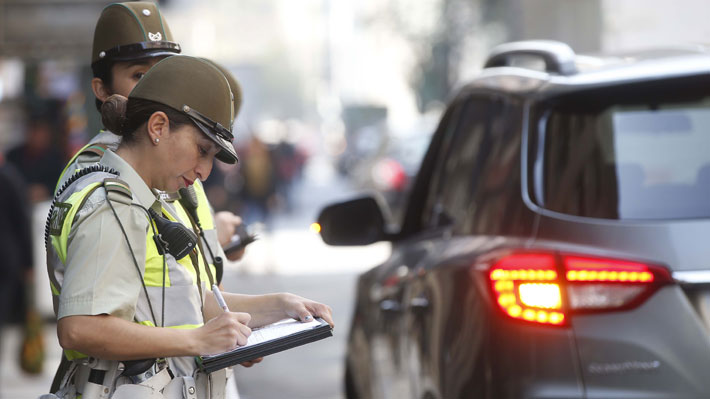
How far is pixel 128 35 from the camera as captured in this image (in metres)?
2.91

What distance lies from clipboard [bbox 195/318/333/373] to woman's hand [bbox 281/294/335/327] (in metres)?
0.02

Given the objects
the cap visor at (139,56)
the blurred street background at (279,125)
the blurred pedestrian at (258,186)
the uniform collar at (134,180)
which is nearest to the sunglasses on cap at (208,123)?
the uniform collar at (134,180)

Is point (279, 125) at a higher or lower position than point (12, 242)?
lower

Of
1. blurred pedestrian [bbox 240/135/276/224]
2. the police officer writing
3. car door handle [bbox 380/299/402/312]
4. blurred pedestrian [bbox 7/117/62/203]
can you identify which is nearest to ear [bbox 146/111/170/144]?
the police officer writing

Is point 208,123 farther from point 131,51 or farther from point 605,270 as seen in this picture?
point 605,270

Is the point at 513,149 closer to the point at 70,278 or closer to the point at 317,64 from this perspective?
the point at 70,278

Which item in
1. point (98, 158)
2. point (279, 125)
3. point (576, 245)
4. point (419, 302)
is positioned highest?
point (98, 158)

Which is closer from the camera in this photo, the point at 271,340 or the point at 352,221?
the point at 271,340

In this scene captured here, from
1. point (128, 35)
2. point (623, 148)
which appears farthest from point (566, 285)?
point (128, 35)

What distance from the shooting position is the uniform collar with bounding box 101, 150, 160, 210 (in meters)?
2.50

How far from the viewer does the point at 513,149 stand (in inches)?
140

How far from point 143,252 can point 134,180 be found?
0.18m

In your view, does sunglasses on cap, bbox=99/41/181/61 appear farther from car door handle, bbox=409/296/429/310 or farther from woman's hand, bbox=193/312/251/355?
car door handle, bbox=409/296/429/310

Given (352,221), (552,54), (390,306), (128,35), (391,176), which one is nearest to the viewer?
(128,35)
